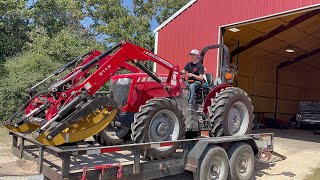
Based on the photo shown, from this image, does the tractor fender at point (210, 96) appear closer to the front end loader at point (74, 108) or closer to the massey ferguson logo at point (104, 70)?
the front end loader at point (74, 108)

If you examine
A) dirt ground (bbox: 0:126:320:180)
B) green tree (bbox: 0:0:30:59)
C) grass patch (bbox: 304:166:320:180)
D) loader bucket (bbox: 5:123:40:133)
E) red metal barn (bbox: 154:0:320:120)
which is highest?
green tree (bbox: 0:0:30:59)

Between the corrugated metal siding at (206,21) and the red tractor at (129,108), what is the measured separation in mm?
4014

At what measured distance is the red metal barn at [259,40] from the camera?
11029 mm

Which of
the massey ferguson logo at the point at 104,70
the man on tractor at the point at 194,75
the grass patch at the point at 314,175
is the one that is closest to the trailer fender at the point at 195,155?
the man on tractor at the point at 194,75

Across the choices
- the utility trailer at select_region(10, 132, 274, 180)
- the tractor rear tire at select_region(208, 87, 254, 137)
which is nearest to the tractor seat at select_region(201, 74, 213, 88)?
the tractor rear tire at select_region(208, 87, 254, 137)

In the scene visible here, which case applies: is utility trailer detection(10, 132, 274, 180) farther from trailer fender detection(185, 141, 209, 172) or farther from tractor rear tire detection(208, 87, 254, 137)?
tractor rear tire detection(208, 87, 254, 137)

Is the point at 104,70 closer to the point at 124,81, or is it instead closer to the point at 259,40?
the point at 124,81

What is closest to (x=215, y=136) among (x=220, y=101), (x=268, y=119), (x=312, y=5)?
(x=220, y=101)

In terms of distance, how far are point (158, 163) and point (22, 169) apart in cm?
282

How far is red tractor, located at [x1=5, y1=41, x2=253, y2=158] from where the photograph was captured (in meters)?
4.89

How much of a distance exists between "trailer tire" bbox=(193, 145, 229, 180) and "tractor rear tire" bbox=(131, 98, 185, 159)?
539 millimetres

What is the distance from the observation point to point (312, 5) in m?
9.30

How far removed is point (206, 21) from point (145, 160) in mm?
7853

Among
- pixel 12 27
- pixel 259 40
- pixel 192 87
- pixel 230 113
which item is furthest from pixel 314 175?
pixel 12 27
